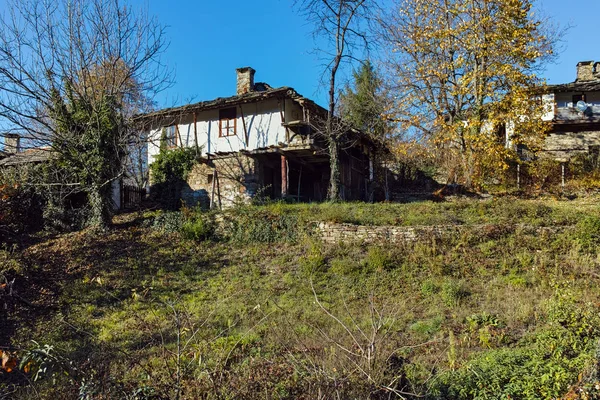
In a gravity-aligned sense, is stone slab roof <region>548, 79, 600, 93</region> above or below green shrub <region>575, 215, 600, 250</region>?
above

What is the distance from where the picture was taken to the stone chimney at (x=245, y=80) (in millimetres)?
24312

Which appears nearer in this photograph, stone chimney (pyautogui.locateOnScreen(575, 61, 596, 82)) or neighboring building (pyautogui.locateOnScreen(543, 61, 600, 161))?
neighboring building (pyautogui.locateOnScreen(543, 61, 600, 161))

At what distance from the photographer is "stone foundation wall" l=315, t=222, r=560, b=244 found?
1528 cm

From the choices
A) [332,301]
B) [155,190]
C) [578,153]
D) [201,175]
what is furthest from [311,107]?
[578,153]

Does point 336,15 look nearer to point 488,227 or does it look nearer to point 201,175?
point 201,175

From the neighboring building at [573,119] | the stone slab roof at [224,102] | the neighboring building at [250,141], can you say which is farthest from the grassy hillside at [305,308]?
the neighboring building at [573,119]

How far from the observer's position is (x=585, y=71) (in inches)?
1223

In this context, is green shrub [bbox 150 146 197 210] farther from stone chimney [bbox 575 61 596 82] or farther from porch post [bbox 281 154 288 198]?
stone chimney [bbox 575 61 596 82]

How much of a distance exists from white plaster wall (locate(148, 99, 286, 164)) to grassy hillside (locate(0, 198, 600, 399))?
4.86 m

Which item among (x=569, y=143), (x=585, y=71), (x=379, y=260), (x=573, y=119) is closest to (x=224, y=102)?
(x=379, y=260)

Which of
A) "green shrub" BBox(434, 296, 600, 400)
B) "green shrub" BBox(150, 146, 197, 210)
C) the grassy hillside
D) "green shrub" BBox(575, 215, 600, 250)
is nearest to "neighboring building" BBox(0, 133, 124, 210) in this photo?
"green shrub" BBox(150, 146, 197, 210)

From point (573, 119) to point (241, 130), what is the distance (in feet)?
58.2

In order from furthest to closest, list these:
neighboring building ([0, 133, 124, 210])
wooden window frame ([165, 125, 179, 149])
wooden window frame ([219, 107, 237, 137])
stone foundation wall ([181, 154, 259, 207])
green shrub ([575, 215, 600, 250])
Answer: wooden window frame ([165, 125, 179, 149])
wooden window frame ([219, 107, 237, 137])
stone foundation wall ([181, 154, 259, 207])
neighboring building ([0, 133, 124, 210])
green shrub ([575, 215, 600, 250])

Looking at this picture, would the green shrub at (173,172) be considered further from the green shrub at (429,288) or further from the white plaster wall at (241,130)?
Answer: the green shrub at (429,288)
